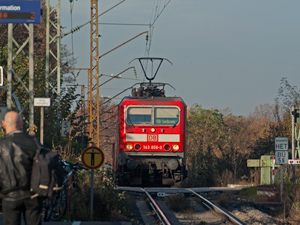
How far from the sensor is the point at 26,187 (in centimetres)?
573

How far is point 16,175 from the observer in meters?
5.70

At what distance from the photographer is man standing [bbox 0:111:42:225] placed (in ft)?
18.6

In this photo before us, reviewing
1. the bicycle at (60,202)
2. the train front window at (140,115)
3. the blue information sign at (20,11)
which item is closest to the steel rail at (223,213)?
the bicycle at (60,202)

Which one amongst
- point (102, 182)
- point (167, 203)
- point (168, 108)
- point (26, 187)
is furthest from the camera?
point (168, 108)

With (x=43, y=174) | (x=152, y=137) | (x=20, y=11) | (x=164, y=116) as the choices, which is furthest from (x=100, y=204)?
(x=164, y=116)

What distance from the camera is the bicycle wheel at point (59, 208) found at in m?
9.98

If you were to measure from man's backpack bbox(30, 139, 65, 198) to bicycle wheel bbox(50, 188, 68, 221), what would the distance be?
425 cm

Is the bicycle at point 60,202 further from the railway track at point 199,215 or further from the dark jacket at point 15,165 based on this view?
the dark jacket at point 15,165

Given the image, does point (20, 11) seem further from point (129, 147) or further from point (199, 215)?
point (129, 147)

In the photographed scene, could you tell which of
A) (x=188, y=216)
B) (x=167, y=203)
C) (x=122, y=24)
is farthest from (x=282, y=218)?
(x=122, y=24)

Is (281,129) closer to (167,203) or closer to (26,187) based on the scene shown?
(167,203)

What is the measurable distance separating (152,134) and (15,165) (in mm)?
13066

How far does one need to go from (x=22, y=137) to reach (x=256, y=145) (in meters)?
21.3

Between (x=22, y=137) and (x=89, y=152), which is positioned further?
(x=89, y=152)
